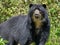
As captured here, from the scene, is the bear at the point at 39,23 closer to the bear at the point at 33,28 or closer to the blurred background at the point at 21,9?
the bear at the point at 33,28

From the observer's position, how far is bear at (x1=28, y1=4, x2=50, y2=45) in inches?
438

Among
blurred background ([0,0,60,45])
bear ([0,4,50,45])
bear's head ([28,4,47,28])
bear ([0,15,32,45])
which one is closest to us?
bear's head ([28,4,47,28])

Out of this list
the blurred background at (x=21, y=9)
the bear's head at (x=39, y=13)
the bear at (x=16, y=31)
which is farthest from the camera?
the blurred background at (x=21, y=9)

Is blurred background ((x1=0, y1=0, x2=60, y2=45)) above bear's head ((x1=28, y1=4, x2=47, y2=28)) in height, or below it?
below

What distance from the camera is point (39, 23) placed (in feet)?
37.0

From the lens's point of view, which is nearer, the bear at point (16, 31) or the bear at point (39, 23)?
the bear at point (39, 23)

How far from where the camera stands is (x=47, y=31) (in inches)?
454

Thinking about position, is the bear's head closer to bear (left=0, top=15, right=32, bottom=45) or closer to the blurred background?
bear (left=0, top=15, right=32, bottom=45)

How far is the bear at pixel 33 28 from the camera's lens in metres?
11.2

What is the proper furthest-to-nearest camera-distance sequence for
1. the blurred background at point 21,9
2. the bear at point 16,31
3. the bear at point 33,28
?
the blurred background at point 21,9 → the bear at point 16,31 → the bear at point 33,28

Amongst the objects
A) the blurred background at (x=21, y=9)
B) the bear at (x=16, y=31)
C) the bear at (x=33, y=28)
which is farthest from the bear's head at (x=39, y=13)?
the blurred background at (x=21, y=9)

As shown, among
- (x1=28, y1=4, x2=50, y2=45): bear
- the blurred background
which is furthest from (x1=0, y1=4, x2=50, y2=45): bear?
the blurred background

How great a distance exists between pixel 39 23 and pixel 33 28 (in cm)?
29

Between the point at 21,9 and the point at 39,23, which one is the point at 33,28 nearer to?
the point at 39,23
